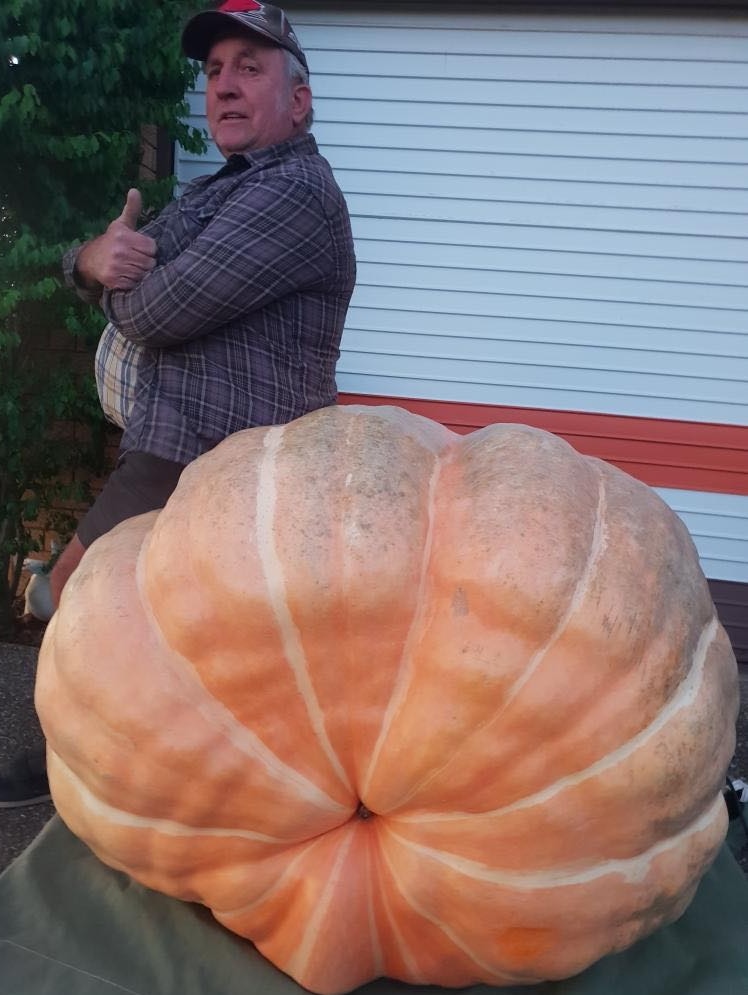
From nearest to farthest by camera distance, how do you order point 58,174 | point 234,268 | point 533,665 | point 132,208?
point 533,665 → point 234,268 → point 132,208 → point 58,174

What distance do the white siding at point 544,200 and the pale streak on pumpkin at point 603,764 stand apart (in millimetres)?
3046

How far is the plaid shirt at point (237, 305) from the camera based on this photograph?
5.97ft

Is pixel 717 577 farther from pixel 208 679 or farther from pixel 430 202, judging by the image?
pixel 208 679

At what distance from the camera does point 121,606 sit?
1.41 meters

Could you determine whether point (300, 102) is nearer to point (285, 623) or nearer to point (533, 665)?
point (285, 623)

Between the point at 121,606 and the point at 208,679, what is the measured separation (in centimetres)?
21

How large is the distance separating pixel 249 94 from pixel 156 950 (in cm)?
183

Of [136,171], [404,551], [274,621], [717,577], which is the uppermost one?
[136,171]

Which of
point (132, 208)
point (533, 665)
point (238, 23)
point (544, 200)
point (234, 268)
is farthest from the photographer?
point (544, 200)

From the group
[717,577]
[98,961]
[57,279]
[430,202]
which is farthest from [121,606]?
[717,577]

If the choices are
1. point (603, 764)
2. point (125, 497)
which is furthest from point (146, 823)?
point (125, 497)

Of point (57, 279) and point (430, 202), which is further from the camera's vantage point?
point (430, 202)

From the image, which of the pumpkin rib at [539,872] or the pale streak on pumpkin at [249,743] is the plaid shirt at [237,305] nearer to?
the pale streak on pumpkin at [249,743]

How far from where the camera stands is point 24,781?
2465 millimetres
